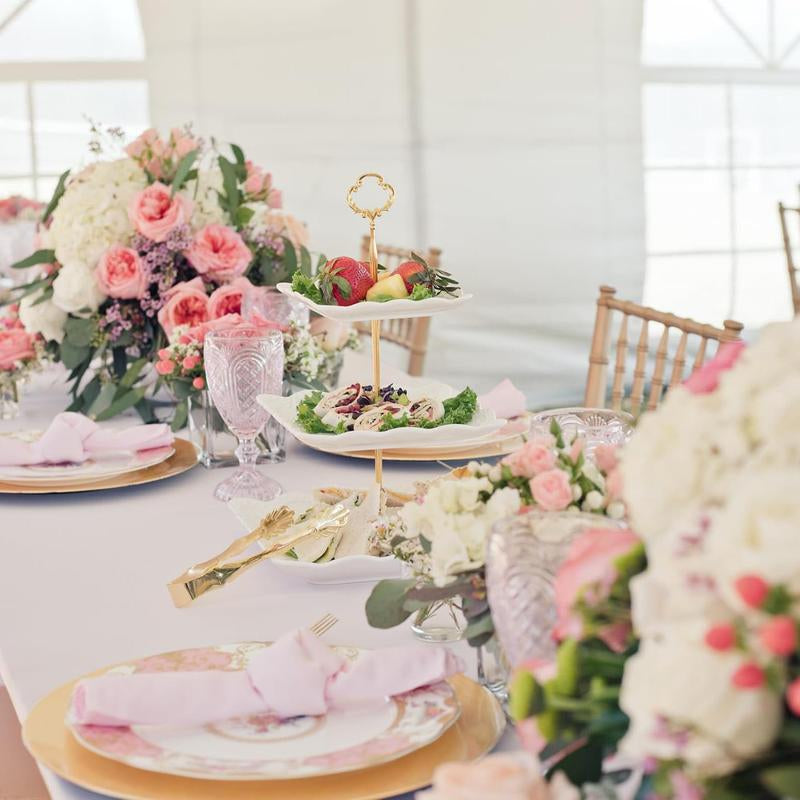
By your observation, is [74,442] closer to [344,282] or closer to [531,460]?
[344,282]

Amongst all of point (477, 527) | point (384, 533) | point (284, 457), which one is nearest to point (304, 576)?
point (384, 533)

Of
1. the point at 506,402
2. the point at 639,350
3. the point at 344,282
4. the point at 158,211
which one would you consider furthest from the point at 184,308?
the point at 639,350

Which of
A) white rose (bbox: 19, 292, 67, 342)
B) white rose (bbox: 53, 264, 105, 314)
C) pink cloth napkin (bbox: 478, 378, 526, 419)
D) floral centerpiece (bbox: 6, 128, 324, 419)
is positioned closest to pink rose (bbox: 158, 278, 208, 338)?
floral centerpiece (bbox: 6, 128, 324, 419)

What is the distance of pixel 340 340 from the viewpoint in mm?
2152

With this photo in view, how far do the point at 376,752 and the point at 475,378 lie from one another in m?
4.14

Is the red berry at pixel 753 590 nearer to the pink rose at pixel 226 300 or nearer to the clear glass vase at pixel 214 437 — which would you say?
the clear glass vase at pixel 214 437

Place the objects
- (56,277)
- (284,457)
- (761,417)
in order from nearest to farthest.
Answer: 1. (761,417)
2. (284,457)
3. (56,277)

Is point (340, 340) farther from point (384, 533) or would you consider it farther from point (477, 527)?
point (477, 527)

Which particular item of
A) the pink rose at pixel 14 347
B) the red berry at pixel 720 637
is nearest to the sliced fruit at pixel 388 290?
the red berry at pixel 720 637

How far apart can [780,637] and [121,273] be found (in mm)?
1644

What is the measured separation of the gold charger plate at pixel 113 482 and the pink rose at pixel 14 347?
0.50 m

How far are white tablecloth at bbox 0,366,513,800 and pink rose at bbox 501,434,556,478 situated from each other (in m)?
0.19

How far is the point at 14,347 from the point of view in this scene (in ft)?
6.89

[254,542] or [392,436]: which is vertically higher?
[392,436]
